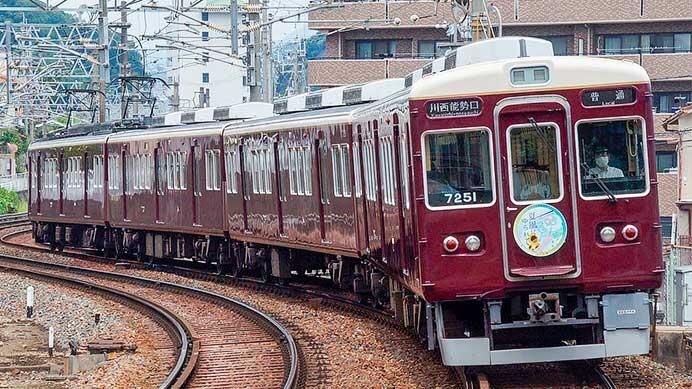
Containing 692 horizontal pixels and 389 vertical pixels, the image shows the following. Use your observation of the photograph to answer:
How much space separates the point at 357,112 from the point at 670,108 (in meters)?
29.7

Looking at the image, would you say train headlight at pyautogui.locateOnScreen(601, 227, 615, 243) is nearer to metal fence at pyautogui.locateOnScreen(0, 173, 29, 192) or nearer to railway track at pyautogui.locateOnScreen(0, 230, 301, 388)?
railway track at pyautogui.locateOnScreen(0, 230, 301, 388)

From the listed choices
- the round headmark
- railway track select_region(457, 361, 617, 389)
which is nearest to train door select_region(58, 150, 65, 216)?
railway track select_region(457, 361, 617, 389)

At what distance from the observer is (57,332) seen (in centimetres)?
1675

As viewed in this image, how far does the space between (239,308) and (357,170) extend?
283 cm

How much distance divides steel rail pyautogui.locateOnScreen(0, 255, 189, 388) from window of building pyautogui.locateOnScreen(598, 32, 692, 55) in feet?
77.6

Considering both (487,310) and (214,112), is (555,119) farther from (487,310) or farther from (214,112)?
(214,112)

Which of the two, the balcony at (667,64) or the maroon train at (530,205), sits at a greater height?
the balcony at (667,64)

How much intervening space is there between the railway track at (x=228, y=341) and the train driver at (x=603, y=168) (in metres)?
2.84

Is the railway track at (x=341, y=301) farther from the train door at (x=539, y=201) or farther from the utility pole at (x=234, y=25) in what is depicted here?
the utility pole at (x=234, y=25)

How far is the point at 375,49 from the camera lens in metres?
46.1

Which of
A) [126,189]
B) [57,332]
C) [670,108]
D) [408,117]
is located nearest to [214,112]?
[126,189]

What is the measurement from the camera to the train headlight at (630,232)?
10656 mm

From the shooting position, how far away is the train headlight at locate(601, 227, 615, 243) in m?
10.7

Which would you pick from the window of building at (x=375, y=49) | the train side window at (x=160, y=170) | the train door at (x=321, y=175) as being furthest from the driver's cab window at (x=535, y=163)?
the window of building at (x=375, y=49)
